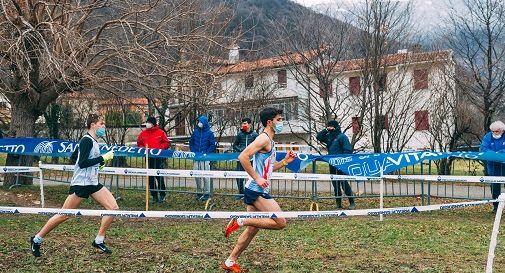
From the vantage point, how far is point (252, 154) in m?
7.48

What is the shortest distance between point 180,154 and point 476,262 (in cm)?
804

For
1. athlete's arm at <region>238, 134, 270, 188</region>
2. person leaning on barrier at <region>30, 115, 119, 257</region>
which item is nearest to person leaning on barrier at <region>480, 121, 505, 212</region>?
athlete's arm at <region>238, 134, 270, 188</region>

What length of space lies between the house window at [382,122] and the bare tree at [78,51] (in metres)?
11.0

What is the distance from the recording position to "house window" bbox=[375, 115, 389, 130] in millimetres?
26250

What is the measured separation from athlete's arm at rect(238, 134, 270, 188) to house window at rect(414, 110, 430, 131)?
2461 centimetres

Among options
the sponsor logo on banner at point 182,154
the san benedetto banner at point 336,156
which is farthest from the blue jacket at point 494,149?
the sponsor logo on banner at point 182,154

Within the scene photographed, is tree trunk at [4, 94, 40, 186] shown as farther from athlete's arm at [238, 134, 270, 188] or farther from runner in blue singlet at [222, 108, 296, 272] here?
athlete's arm at [238, 134, 270, 188]

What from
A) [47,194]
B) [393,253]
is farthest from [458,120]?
[393,253]

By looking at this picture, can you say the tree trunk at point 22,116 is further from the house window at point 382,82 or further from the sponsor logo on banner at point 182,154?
the house window at point 382,82

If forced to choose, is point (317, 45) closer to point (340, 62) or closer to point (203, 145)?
point (340, 62)

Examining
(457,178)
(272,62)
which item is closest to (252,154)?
(457,178)

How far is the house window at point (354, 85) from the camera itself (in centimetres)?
2880

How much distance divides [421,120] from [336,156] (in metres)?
18.8

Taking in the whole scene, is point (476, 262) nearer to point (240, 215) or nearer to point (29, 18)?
point (240, 215)
